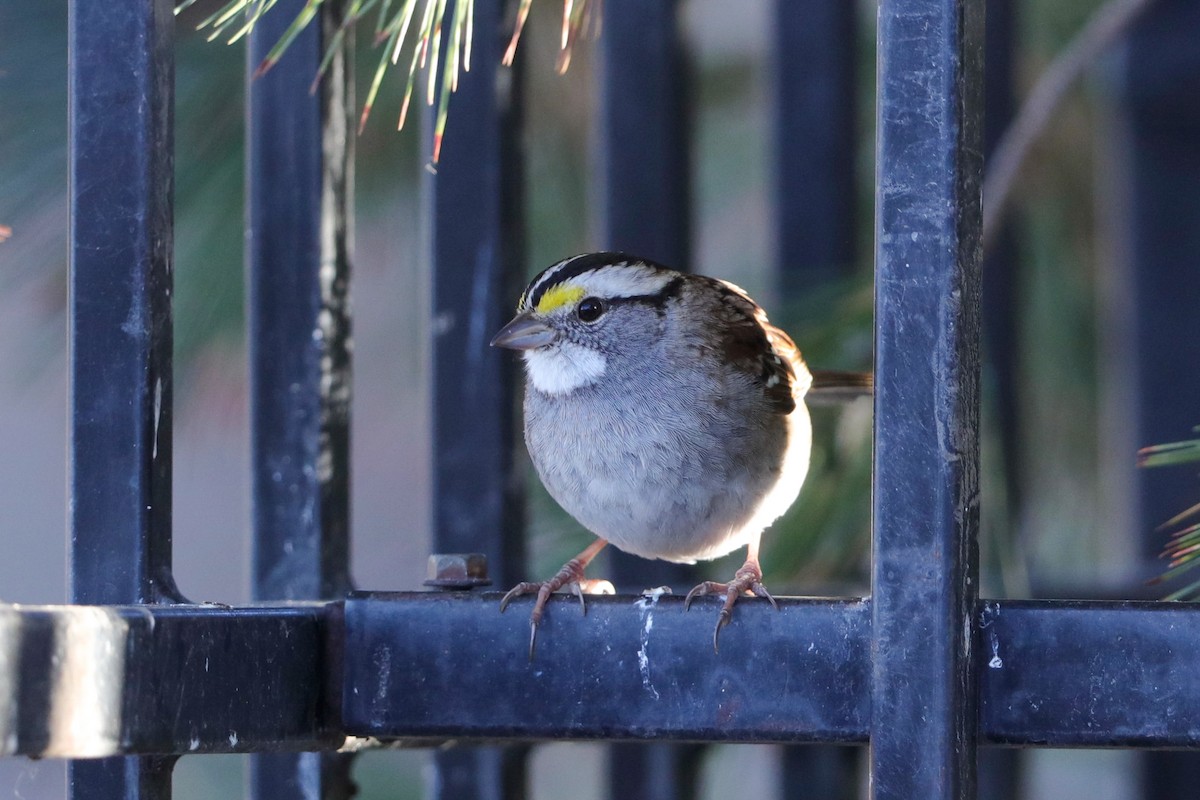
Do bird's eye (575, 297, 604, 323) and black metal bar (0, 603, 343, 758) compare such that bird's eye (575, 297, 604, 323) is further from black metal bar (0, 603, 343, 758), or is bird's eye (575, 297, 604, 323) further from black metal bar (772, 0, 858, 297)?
black metal bar (0, 603, 343, 758)

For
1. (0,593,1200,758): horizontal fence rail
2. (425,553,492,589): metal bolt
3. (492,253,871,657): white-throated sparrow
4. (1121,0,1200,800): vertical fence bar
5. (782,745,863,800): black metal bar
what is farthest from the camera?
(1121,0,1200,800): vertical fence bar

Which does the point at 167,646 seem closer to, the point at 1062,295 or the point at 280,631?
the point at 280,631

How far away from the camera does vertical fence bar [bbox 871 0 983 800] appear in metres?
1.15

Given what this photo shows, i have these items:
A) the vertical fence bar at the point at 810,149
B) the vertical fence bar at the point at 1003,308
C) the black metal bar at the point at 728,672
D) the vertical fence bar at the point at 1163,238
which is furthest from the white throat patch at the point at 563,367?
the vertical fence bar at the point at 1163,238

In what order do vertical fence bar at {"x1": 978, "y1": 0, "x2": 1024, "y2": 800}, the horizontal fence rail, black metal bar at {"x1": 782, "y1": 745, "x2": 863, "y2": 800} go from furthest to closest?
vertical fence bar at {"x1": 978, "y1": 0, "x2": 1024, "y2": 800}, black metal bar at {"x1": 782, "y1": 745, "x2": 863, "y2": 800}, the horizontal fence rail

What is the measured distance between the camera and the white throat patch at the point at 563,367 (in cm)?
217

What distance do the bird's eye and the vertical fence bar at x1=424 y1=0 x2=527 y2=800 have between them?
0.33 feet

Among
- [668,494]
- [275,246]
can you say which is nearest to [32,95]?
[275,246]

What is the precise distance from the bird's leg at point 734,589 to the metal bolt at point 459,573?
0.64ft

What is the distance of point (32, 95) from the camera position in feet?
7.68

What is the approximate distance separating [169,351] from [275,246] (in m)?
0.34

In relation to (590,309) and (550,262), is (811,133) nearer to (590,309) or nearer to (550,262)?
(550,262)

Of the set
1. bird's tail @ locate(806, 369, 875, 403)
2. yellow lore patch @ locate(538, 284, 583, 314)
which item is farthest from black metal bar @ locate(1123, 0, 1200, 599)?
yellow lore patch @ locate(538, 284, 583, 314)

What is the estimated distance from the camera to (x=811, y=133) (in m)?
2.88
